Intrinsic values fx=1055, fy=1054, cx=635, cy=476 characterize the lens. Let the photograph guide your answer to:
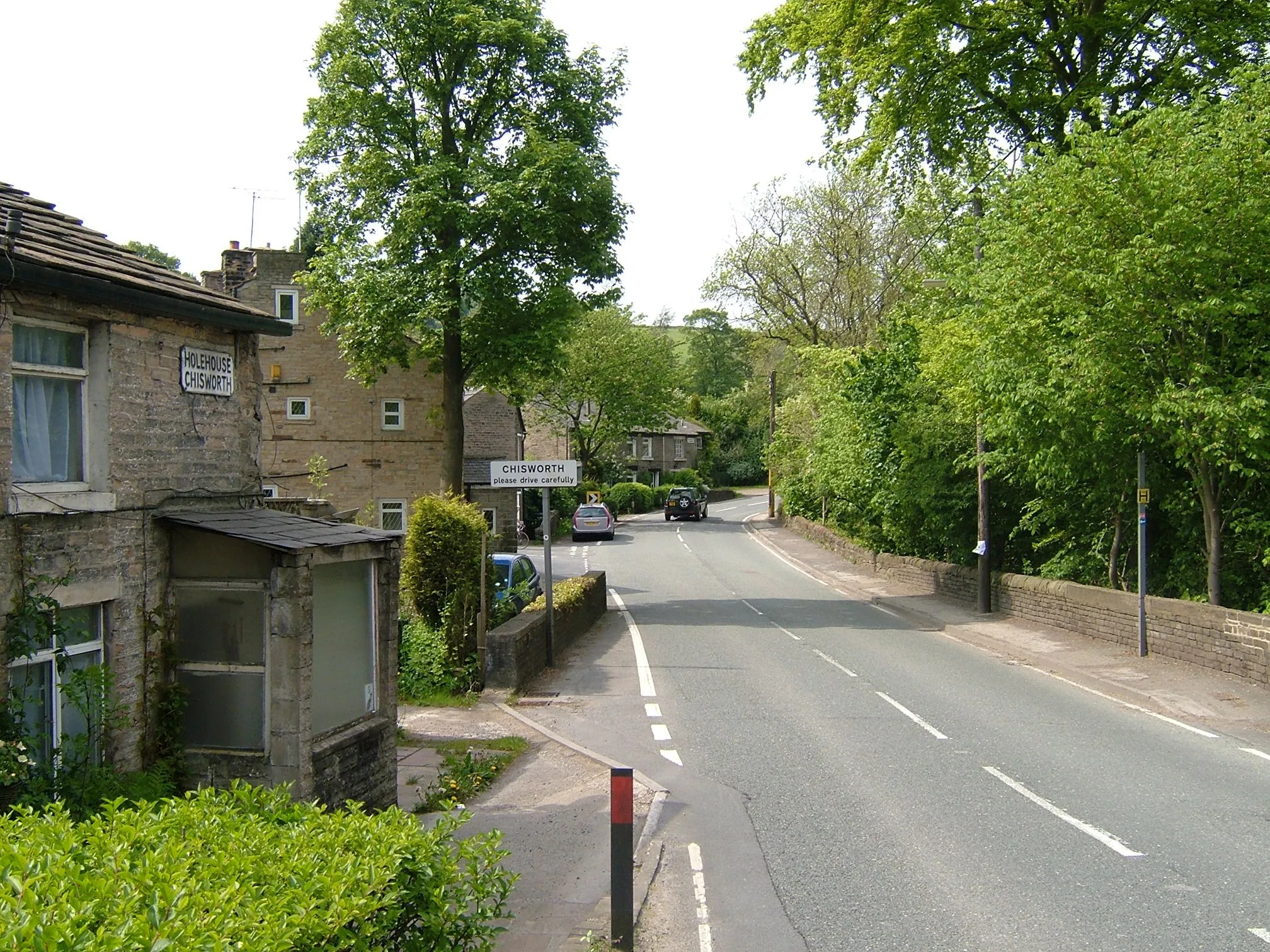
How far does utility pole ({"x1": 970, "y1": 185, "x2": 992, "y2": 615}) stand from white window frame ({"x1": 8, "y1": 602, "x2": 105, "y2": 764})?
16684 millimetres

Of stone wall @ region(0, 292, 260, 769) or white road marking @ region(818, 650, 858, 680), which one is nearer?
stone wall @ region(0, 292, 260, 769)

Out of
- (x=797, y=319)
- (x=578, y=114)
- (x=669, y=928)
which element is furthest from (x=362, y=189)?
(x=797, y=319)

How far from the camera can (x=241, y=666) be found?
8023 mm

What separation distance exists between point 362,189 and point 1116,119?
16.5m

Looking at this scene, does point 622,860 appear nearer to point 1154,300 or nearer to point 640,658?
point 640,658

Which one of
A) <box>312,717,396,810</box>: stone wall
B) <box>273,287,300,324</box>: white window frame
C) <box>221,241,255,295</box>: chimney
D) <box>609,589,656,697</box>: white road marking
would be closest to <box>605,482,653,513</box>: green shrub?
<box>273,287,300,324</box>: white window frame

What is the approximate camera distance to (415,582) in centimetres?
1562

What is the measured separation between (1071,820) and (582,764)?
4.61 m

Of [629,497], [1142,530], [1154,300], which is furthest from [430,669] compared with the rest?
[629,497]

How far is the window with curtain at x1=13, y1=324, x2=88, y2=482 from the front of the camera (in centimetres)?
711

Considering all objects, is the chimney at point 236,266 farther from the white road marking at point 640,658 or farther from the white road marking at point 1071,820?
the white road marking at point 1071,820

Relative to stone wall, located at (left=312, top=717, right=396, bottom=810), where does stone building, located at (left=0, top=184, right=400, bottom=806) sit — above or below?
above

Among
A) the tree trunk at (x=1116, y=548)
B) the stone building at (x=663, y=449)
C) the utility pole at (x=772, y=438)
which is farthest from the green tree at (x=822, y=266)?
the stone building at (x=663, y=449)

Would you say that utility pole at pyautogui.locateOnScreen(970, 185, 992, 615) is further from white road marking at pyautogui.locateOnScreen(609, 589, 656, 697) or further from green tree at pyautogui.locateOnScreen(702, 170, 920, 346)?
green tree at pyautogui.locateOnScreen(702, 170, 920, 346)
